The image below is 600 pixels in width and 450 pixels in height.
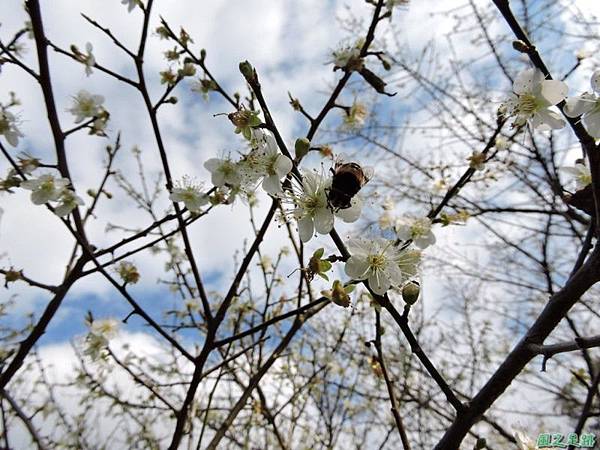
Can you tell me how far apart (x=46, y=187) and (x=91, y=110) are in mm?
710

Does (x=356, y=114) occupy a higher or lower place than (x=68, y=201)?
higher

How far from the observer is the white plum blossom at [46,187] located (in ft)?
6.89

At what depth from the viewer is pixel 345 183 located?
1.10 meters

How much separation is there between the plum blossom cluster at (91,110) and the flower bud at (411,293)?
2056mm

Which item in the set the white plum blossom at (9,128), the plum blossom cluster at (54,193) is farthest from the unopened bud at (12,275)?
the white plum blossom at (9,128)

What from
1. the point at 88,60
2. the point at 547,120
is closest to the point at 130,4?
the point at 88,60

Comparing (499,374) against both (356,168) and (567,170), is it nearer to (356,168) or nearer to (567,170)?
(356,168)

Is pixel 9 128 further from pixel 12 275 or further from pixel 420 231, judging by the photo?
pixel 420 231

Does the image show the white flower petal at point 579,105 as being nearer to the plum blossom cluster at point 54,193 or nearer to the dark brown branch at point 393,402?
the dark brown branch at point 393,402

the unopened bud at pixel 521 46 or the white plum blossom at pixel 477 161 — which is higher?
the white plum blossom at pixel 477 161

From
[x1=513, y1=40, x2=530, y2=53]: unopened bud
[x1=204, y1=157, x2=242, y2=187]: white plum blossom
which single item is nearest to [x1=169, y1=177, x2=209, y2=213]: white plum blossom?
[x1=204, y1=157, x2=242, y2=187]: white plum blossom

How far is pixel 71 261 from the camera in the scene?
2.38m

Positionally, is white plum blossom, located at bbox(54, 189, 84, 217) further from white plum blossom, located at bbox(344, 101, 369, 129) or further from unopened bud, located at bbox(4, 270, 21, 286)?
white plum blossom, located at bbox(344, 101, 369, 129)

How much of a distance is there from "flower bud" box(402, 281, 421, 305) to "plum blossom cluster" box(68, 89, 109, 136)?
6.75 ft
